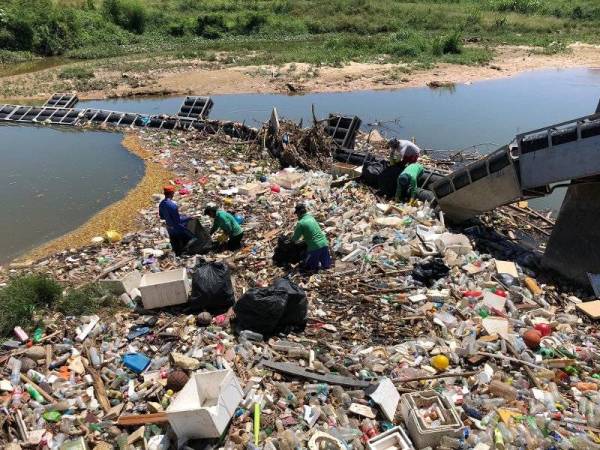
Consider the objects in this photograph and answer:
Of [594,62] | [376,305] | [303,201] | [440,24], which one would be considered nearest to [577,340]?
[376,305]

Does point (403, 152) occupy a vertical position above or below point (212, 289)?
above

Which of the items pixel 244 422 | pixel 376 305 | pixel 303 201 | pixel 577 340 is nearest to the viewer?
pixel 244 422

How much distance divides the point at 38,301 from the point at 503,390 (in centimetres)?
606

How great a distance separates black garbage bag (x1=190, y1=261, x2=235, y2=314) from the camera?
6625 mm

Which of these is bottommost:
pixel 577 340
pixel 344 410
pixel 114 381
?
pixel 577 340

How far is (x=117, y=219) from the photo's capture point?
35.2 ft

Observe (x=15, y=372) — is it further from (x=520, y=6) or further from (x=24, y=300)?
(x=520, y=6)

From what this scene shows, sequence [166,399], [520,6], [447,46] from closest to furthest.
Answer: [166,399] < [447,46] < [520,6]

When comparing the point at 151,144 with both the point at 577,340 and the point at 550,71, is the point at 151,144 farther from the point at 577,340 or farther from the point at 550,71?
the point at 550,71

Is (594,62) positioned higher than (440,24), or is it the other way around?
(440,24)

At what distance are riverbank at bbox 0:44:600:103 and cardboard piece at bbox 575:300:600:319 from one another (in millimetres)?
17848

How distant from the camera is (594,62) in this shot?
27.9 meters

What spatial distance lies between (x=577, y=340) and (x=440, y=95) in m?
17.7

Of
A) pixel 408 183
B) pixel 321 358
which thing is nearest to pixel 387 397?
pixel 321 358
